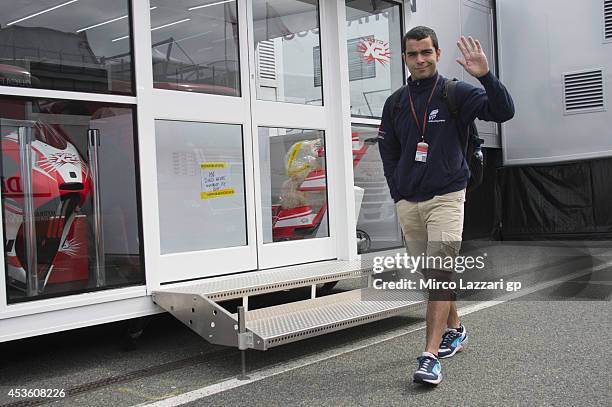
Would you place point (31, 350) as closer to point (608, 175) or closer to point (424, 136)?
point (424, 136)

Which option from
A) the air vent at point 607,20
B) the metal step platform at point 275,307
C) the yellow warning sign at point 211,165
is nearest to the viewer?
the metal step platform at point 275,307

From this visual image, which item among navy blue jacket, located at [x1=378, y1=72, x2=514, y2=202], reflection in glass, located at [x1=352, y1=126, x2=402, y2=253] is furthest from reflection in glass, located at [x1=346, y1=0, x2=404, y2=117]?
navy blue jacket, located at [x1=378, y1=72, x2=514, y2=202]

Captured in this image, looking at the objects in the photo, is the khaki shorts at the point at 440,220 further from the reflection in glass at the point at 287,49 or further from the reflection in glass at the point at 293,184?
the reflection in glass at the point at 287,49

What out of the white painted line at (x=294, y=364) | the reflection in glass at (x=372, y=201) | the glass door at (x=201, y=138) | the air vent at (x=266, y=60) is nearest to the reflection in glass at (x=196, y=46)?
the glass door at (x=201, y=138)

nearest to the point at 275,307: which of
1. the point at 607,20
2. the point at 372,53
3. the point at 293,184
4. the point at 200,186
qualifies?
the point at 200,186

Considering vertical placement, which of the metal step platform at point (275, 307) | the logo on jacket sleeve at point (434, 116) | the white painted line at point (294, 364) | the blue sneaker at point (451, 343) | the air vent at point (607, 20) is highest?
the air vent at point (607, 20)

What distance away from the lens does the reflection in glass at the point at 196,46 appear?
482 cm

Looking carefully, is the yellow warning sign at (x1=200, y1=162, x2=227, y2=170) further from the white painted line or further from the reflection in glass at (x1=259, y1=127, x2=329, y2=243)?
the white painted line

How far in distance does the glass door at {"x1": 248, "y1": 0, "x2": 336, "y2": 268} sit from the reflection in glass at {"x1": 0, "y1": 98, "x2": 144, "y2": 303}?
1.22 m

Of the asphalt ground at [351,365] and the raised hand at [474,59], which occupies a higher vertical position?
the raised hand at [474,59]

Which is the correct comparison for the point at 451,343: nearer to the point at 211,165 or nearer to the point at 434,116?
the point at 434,116

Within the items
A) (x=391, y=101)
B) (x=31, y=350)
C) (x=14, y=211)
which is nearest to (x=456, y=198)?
(x=391, y=101)

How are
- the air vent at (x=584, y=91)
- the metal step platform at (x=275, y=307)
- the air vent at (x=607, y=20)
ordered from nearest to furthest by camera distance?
1. the metal step platform at (x=275, y=307)
2. the air vent at (x=607, y=20)
3. the air vent at (x=584, y=91)

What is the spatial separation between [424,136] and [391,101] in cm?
36
